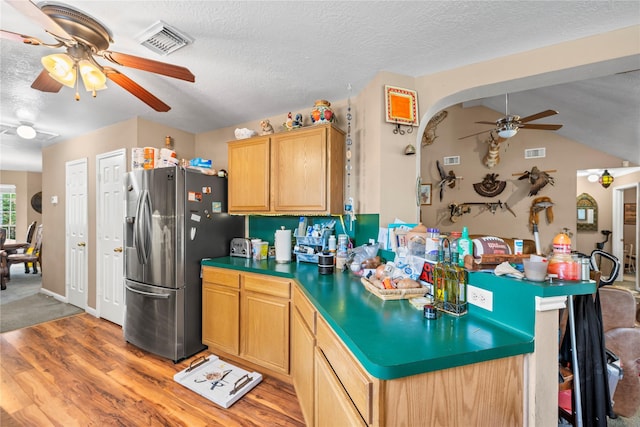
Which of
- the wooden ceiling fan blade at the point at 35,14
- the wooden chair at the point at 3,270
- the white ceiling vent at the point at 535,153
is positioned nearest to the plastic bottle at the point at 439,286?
the wooden ceiling fan blade at the point at 35,14

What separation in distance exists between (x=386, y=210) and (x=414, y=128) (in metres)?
0.74

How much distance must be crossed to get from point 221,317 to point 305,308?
1.20 metres

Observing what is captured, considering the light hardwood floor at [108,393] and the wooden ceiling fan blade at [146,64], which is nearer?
the wooden ceiling fan blade at [146,64]

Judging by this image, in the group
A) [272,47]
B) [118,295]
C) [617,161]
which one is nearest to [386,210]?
[272,47]

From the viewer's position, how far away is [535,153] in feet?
15.6

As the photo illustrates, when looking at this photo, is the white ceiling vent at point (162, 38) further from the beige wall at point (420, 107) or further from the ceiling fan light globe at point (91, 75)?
the beige wall at point (420, 107)

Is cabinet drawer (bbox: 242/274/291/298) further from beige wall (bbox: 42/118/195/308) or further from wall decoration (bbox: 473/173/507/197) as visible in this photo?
wall decoration (bbox: 473/173/507/197)

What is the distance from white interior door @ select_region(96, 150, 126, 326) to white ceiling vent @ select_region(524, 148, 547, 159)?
627cm

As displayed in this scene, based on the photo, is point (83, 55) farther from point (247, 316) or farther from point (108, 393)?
point (108, 393)

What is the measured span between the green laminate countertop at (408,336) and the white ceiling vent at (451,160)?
445 cm

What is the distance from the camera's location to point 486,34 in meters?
1.71

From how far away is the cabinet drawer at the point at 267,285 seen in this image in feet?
6.88

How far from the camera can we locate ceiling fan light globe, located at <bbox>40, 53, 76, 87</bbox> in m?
1.52

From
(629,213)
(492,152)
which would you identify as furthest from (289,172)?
(629,213)
